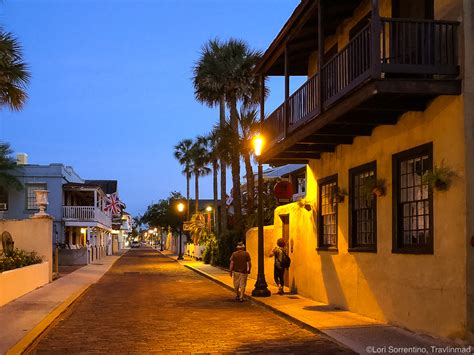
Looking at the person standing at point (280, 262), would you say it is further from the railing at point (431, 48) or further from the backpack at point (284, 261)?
the railing at point (431, 48)

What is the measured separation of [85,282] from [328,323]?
15081 mm

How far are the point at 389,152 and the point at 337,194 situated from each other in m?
2.72

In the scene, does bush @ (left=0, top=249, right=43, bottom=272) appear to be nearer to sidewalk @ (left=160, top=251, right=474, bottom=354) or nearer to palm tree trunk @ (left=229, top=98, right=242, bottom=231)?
sidewalk @ (left=160, top=251, right=474, bottom=354)

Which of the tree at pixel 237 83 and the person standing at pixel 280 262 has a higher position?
the tree at pixel 237 83

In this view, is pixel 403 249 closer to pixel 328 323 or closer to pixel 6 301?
pixel 328 323

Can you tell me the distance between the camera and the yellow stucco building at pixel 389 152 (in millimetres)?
9492

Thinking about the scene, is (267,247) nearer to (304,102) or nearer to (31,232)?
(31,232)

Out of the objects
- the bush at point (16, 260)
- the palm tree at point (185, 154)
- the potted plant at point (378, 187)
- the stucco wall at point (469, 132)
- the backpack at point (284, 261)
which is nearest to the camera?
the stucco wall at point (469, 132)

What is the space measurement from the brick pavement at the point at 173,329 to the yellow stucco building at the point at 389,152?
1.84m

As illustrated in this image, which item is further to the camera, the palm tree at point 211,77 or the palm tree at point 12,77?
the palm tree at point 211,77

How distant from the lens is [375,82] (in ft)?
31.4

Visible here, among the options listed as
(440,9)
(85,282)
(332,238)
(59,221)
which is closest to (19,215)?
(59,221)

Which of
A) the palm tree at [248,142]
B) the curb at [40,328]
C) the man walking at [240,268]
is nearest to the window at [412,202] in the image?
the man walking at [240,268]

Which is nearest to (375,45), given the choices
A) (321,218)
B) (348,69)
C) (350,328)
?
(348,69)
